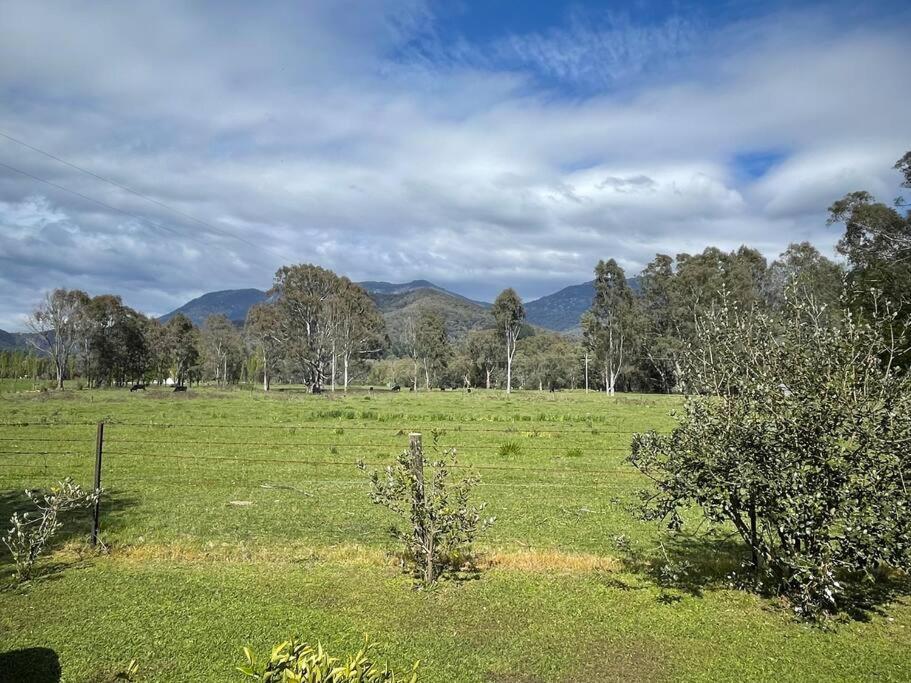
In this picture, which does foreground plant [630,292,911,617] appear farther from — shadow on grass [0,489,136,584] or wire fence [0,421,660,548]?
shadow on grass [0,489,136,584]

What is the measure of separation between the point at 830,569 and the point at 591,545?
4.10 metres

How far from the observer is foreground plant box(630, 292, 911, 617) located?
6270mm

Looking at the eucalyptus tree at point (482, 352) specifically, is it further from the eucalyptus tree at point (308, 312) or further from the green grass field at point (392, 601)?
the green grass field at point (392, 601)

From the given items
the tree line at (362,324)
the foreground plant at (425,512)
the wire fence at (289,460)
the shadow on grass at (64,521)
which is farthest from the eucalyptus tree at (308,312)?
the foreground plant at (425,512)

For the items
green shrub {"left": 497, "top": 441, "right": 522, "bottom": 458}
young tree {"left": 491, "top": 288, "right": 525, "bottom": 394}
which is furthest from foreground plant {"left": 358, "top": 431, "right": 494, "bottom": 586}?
young tree {"left": 491, "top": 288, "right": 525, "bottom": 394}

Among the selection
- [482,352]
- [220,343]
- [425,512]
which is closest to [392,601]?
[425,512]

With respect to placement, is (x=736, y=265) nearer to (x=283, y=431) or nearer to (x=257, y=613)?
(x=283, y=431)

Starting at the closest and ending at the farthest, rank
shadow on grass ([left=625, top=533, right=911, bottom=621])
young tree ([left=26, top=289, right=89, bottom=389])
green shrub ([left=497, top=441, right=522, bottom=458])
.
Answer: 1. shadow on grass ([left=625, top=533, right=911, bottom=621])
2. green shrub ([left=497, top=441, right=522, bottom=458])
3. young tree ([left=26, top=289, right=89, bottom=389])

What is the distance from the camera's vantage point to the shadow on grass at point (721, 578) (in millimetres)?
6988

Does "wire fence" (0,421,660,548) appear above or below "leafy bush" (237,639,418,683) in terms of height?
below

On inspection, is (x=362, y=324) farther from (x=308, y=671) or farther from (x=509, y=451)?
(x=308, y=671)

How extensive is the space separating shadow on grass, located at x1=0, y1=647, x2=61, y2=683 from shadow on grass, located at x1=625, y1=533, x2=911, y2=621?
21.7 ft

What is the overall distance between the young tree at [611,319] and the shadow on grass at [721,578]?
217 feet

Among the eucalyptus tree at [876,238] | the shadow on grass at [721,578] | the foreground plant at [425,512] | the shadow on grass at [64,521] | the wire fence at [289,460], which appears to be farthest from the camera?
the eucalyptus tree at [876,238]
